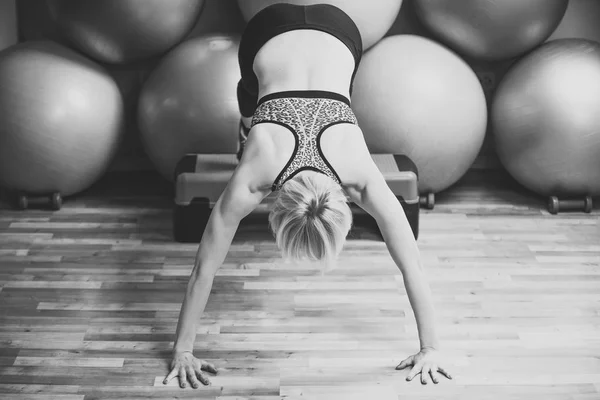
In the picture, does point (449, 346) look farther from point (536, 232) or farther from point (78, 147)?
point (78, 147)

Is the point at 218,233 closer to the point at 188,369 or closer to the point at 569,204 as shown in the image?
the point at 188,369

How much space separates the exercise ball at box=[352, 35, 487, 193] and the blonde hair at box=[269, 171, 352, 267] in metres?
1.19

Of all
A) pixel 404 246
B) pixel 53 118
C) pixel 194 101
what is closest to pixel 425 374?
pixel 404 246

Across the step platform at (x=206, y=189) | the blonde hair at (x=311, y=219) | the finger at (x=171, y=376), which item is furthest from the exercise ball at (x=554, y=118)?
the finger at (x=171, y=376)

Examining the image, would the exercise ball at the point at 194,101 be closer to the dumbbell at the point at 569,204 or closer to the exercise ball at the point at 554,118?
the exercise ball at the point at 554,118

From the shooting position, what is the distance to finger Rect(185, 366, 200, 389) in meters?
2.14

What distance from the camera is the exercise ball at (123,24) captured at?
3.19m

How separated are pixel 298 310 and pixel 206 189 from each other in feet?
2.40

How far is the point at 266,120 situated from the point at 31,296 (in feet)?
3.79

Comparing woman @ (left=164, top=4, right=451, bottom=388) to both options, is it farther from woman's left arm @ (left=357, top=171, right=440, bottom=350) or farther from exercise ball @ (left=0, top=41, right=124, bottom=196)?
exercise ball @ (left=0, top=41, right=124, bottom=196)

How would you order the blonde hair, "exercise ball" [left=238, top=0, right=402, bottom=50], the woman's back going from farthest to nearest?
1. "exercise ball" [left=238, top=0, right=402, bottom=50]
2. the woman's back
3. the blonde hair

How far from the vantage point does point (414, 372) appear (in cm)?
218

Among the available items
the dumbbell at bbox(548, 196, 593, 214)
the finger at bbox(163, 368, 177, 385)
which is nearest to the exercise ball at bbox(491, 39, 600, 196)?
the dumbbell at bbox(548, 196, 593, 214)

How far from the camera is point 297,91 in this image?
2270mm
